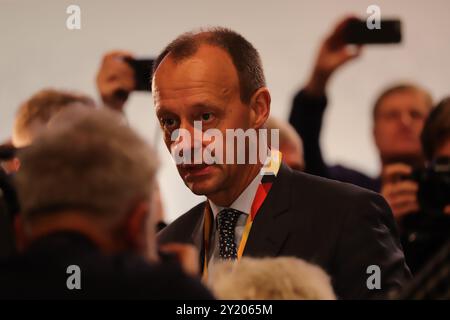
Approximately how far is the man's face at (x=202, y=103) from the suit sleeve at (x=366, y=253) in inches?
13.1

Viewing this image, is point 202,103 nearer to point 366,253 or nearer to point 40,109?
point 366,253

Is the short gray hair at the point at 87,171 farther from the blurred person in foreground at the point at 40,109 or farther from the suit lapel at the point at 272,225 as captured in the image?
the blurred person in foreground at the point at 40,109

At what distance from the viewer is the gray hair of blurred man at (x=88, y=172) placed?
1.46 metres

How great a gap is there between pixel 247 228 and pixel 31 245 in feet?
3.01

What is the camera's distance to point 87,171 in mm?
1470

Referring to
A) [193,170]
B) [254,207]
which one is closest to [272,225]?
[254,207]

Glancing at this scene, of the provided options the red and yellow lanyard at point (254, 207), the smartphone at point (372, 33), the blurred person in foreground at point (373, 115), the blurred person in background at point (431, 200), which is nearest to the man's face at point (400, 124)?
the blurred person in foreground at point (373, 115)

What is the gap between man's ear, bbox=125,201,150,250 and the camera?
1.49 metres

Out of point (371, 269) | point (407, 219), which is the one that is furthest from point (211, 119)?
point (407, 219)

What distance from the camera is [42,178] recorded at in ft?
4.88

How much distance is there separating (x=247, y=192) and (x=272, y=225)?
140mm

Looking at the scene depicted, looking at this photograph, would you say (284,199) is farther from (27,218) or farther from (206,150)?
(27,218)

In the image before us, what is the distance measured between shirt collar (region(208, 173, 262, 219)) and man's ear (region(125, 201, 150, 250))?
89cm

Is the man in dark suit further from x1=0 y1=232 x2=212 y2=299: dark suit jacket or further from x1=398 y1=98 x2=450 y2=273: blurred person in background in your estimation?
x1=0 y1=232 x2=212 y2=299: dark suit jacket
